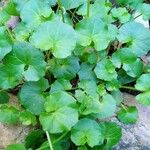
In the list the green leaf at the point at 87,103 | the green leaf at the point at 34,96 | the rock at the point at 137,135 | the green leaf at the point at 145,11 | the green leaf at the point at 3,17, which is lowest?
the rock at the point at 137,135

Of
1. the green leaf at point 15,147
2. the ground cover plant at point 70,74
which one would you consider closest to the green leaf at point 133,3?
the ground cover plant at point 70,74

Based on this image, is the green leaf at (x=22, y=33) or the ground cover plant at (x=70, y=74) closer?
the ground cover plant at (x=70, y=74)

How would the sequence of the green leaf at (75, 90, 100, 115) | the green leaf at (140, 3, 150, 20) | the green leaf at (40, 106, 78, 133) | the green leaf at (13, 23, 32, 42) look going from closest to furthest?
the green leaf at (40, 106, 78, 133)
the green leaf at (75, 90, 100, 115)
the green leaf at (13, 23, 32, 42)
the green leaf at (140, 3, 150, 20)

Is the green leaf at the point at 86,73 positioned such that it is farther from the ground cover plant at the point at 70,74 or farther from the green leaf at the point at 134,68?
the green leaf at the point at 134,68

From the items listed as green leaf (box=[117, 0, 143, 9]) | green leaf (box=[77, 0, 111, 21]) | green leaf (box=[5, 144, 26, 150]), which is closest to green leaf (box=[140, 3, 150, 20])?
green leaf (box=[117, 0, 143, 9])

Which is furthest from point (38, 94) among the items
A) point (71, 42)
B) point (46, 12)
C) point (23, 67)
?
point (46, 12)

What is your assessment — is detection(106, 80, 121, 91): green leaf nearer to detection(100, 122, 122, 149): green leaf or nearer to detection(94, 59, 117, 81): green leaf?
detection(94, 59, 117, 81): green leaf
